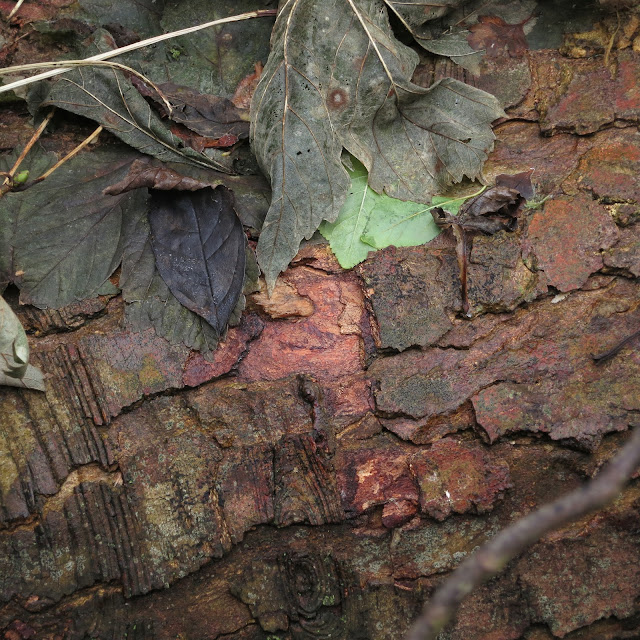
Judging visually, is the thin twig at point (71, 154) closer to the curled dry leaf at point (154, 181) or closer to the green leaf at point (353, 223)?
the curled dry leaf at point (154, 181)

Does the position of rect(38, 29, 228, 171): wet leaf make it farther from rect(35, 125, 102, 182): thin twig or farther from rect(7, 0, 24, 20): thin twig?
rect(7, 0, 24, 20): thin twig

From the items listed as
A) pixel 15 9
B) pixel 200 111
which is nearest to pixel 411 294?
pixel 200 111

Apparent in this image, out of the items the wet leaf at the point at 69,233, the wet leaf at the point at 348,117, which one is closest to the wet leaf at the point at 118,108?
the wet leaf at the point at 69,233

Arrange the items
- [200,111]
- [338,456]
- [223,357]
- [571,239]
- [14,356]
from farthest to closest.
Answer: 1. [200,111]
2. [571,239]
3. [223,357]
4. [338,456]
5. [14,356]

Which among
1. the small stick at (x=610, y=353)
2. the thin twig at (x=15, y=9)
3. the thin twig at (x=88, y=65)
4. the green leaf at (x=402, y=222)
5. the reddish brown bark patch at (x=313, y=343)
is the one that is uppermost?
the thin twig at (x=15, y=9)

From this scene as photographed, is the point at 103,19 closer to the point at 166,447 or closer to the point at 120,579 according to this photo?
the point at 166,447

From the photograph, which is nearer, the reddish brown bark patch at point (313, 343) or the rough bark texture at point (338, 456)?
the rough bark texture at point (338, 456)

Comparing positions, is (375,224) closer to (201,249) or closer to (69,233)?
(201,249)
